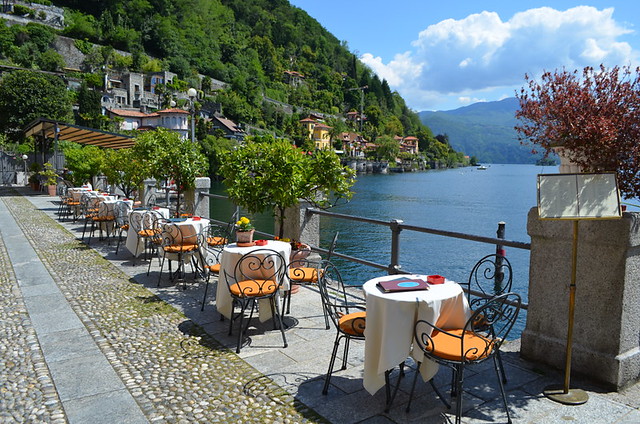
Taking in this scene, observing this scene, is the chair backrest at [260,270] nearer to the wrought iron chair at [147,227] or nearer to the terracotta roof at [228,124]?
the wrought iron chair at [147,227]

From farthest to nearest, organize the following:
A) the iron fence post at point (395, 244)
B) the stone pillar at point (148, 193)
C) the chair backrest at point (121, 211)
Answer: the stone pillar at point (148, 193), the chair backrest at point (121, 211), the iron fence post at point (395, 244)

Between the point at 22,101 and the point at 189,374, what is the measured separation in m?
48.7

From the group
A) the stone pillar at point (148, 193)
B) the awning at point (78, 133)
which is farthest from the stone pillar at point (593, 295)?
the awning at point (78, 133)

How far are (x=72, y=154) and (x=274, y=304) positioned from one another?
17.2 m

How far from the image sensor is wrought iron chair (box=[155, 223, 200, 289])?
21.5 feet

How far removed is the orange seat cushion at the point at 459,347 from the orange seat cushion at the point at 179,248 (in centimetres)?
428

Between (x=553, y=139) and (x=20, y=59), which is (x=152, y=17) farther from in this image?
(x=553, y=139)

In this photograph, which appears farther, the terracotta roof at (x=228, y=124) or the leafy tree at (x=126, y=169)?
the terracotta roof at (x=228, y=124)

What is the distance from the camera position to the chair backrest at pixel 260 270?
4703mm

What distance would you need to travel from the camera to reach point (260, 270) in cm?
491

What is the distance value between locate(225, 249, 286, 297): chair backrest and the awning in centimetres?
1761

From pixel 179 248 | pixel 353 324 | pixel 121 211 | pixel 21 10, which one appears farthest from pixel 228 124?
pixel 353 324

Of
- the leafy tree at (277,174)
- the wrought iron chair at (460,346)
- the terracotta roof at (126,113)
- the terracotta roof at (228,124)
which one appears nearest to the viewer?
the wrought iron chair at (460,346)

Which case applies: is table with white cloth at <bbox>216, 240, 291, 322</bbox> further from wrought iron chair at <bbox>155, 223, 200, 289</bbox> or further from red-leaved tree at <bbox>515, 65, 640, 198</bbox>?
red-leaved tree at <bbox>515, 65, 640, 198</bbox>
